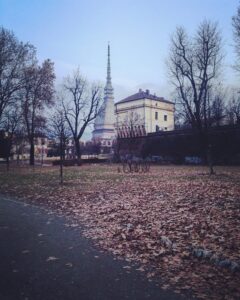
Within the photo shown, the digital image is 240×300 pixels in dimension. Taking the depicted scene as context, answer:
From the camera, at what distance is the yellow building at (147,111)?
88.1 metres

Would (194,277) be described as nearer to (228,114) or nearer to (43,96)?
(43,96)

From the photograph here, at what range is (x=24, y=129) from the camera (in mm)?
49156

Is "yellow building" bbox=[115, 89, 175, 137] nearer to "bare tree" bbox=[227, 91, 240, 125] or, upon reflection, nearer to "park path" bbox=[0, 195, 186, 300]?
"bare tree" bbox=[227, 91, 240, 125]

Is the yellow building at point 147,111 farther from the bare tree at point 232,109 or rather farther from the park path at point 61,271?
the park path at point 61,271

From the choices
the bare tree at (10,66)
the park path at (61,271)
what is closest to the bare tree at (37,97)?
the bare tree at (10,66)

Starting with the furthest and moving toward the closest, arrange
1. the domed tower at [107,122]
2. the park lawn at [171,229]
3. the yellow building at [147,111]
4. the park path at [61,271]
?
the domed tower at [107,122], the yellow building at [147,111], the park lawn at [171,229], the park path at [61,271]

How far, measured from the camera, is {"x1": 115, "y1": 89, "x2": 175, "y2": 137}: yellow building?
88125mm

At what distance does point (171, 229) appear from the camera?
854 centimetres

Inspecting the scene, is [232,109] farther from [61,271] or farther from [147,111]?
[61,271]

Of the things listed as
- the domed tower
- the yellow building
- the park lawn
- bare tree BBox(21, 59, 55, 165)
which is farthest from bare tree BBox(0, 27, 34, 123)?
the domed tower

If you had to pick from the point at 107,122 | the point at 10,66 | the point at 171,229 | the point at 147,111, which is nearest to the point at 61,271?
the point at 171,229

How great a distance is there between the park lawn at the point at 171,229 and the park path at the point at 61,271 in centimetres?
38

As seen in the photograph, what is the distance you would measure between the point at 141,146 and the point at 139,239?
43.6 metres

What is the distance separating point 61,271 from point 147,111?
84.2 meters
